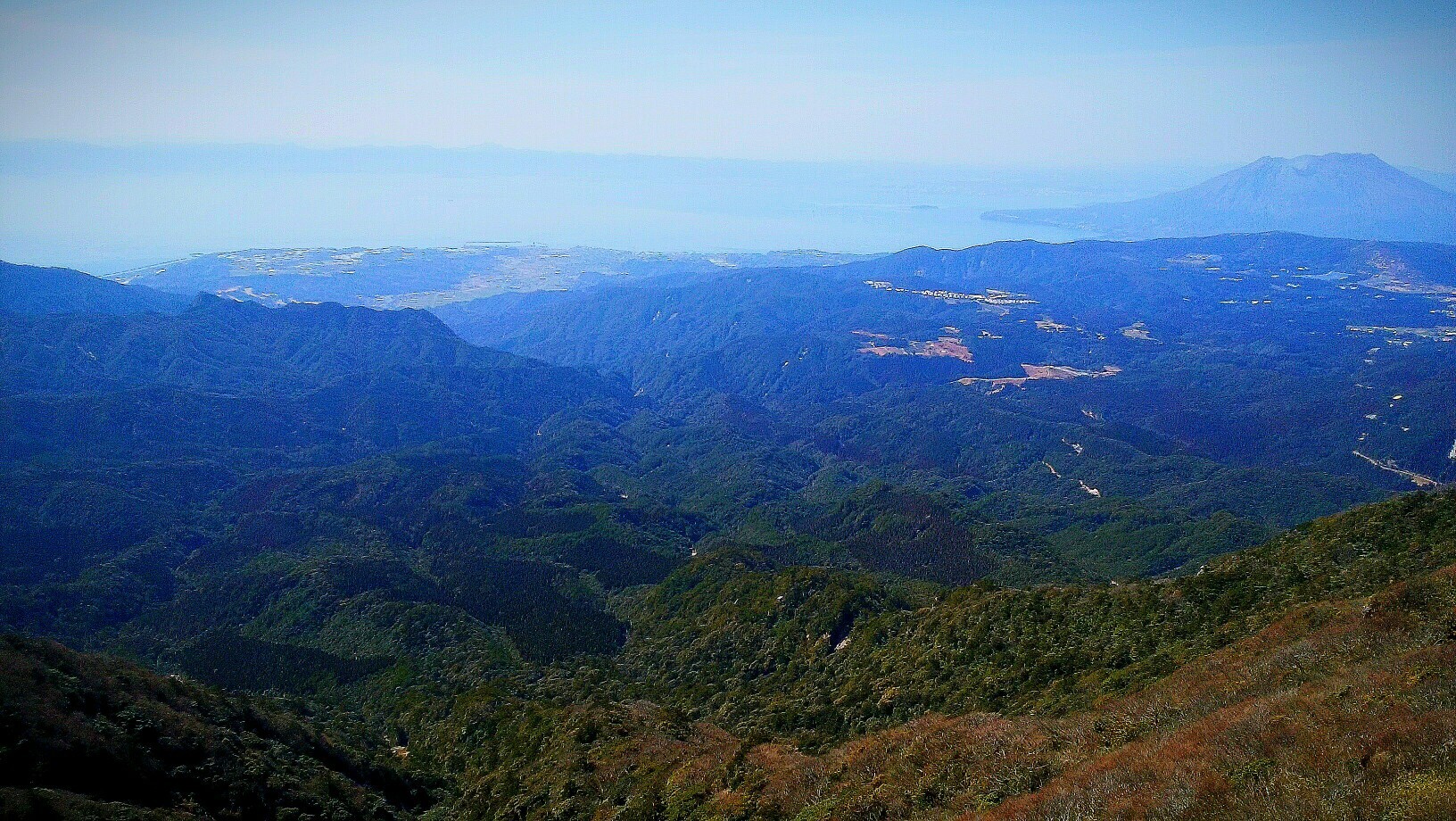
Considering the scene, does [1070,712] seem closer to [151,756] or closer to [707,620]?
[151,756]

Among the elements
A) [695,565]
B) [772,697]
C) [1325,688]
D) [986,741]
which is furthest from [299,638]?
[1325,688]

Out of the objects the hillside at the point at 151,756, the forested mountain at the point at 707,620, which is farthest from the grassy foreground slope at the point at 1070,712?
the hillside at the point at 151,756

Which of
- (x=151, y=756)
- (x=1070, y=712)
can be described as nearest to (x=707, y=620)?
(x=151, y=756)

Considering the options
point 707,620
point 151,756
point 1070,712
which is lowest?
point 707,620

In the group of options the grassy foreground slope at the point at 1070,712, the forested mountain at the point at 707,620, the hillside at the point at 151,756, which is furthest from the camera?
the hillside at the point at 151,756

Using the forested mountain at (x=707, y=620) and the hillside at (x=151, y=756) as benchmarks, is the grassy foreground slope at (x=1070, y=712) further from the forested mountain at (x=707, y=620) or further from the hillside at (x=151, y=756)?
the hillside at (x=151, y=756)

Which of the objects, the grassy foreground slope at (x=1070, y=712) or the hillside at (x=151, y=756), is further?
the hillside at (x=151, y=756)

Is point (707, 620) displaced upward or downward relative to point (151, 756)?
downward

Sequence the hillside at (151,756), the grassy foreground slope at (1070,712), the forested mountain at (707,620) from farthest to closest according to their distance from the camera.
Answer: the hillside at (151,756)
the forested mountain at (707,620)
the grassy foreground slope at (1070,712)
